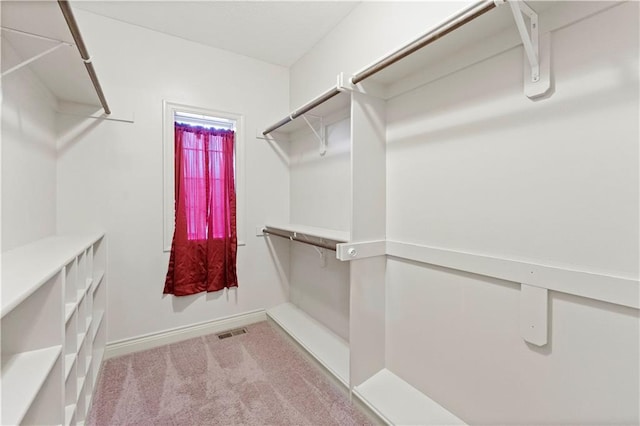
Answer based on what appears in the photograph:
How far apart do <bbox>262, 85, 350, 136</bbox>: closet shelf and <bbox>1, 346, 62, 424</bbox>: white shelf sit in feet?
6.02

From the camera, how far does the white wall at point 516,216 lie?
1.00 m

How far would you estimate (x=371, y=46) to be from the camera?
2.04m

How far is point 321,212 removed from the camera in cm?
259

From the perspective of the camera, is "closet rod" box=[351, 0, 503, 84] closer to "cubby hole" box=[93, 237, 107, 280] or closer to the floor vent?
"cubby hole" box=[93, 237, 107, 280]

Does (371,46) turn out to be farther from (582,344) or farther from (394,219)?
(582,344)

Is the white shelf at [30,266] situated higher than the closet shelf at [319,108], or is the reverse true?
the closet shelf at [319,108]

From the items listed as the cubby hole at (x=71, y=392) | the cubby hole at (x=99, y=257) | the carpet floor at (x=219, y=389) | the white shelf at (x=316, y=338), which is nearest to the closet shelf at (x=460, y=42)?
the white shelf at (x=316, y=338)

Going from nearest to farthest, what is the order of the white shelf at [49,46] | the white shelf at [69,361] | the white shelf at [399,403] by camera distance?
1. the white shelf at [49,46]
2. the white shelf at [69,361]
3. the white shelf at [399,403]

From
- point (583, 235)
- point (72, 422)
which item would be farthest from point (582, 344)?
point (72, 422)

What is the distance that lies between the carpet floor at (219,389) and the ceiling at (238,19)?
271 centimetres

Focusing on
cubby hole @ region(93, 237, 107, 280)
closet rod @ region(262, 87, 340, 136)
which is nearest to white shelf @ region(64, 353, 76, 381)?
cubby hole @ region(93, 237, 107, 280)

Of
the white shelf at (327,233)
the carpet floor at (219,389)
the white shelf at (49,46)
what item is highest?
the white shelf at (49,46)

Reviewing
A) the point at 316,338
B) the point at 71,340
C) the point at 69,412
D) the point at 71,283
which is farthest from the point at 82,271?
the point at 316,338

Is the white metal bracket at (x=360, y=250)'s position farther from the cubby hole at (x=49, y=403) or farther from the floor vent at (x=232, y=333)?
the floor vent at (x=232, y=333)
